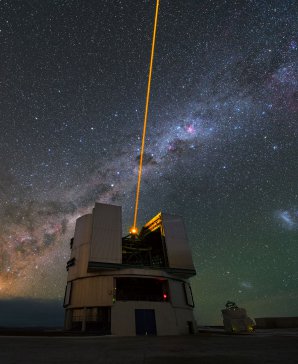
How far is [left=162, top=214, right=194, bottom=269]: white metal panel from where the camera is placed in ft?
99.2

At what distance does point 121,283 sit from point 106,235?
7633 millimetres

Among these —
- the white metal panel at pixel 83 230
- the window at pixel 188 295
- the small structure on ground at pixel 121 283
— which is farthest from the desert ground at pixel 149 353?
the window at pixel 188 295

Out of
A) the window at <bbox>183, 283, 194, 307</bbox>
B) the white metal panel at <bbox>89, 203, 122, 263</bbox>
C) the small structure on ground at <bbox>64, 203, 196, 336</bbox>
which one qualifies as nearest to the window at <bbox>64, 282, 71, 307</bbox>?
the small structure on ground at <bbox>64, 203, 196, 336</bbox>

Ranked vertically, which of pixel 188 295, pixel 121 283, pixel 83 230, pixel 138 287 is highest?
pixel 83 230

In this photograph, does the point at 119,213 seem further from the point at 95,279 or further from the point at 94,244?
the point at 95,279

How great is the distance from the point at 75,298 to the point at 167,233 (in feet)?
42.0

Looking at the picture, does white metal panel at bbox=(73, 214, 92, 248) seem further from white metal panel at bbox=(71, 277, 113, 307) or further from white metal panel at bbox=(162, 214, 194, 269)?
white metal panel at bbox=(162, 214, 194, 269)

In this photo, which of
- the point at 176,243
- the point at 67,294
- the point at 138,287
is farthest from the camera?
the point at 138,287

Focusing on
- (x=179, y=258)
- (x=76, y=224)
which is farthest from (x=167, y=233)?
(x=76, y=224)

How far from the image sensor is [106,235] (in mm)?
28062

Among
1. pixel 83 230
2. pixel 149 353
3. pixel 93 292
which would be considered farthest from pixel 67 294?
pixel 149 353

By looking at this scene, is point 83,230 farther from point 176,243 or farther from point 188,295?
point 188,295

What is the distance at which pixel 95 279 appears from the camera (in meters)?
26.4

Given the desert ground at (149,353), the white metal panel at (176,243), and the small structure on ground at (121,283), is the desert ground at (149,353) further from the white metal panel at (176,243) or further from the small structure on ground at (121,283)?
the white metal panel at (176,243)
